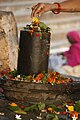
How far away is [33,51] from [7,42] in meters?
1.86

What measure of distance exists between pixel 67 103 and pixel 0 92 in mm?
766

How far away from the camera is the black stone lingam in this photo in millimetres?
4527

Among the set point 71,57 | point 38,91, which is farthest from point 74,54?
point 38,91

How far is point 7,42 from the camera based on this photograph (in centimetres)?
636

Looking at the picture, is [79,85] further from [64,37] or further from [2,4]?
[64,37]

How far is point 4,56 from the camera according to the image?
635cm

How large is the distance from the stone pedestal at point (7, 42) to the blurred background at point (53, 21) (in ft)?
15.9

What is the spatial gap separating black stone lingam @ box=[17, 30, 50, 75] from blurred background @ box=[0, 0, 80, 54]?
22.4ft

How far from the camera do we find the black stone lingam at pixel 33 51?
178 inches

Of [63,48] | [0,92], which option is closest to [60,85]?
[0,92]

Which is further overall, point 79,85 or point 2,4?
point 2,4

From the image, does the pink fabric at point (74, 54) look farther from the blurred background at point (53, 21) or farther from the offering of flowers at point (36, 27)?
the offering of flowers at point (36, 27)

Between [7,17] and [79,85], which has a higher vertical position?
[7,17]

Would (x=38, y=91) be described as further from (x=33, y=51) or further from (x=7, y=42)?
(x=7, y=42)
